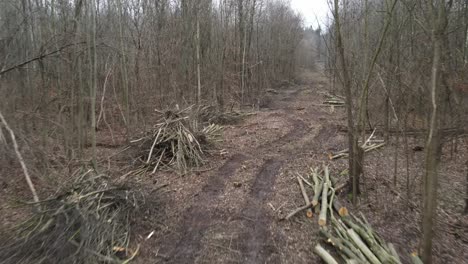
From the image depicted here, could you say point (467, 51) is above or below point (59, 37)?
below

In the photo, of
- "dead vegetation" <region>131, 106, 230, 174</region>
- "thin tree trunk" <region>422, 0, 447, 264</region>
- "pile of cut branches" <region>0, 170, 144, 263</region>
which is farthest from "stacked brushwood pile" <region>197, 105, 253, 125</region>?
"thin tree trunk" <region>422, 0, 447, 264</region>

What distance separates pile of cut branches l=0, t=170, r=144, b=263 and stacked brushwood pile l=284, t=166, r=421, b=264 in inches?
97.4

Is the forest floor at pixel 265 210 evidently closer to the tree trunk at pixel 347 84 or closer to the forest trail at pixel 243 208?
the forest trail at pixel 243 208

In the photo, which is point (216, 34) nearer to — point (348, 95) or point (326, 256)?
point (348, 95)

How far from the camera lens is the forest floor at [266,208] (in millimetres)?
3836

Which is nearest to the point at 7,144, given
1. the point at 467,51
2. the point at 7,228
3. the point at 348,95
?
the point at 7,228

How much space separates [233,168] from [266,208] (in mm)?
2089

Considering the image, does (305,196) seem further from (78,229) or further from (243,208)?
(78,229)

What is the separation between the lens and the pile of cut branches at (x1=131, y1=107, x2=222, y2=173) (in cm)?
700

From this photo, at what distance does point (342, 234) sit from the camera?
3857mm

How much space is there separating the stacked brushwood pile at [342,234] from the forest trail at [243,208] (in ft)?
0.77

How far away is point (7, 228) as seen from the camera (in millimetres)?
3998

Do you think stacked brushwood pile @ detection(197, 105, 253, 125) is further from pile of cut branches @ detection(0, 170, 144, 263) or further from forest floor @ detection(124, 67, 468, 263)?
pile of cut branches @ detection(0, 170, 144, 263)

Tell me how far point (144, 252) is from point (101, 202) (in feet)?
3.49
